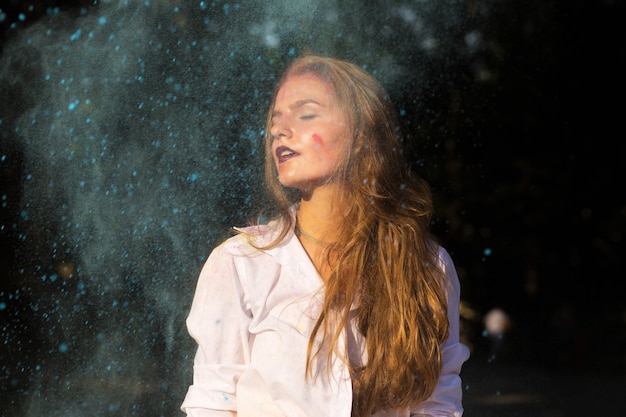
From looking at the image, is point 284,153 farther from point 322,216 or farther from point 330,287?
point 330,287

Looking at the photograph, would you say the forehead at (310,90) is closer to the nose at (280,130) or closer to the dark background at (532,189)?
the nose at (280,130)

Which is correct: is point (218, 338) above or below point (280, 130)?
below

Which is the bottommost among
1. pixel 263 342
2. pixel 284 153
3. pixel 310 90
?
pixel 263 342

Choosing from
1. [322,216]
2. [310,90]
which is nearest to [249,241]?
[322,216]

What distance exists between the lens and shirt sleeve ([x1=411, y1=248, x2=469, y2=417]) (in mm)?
1812

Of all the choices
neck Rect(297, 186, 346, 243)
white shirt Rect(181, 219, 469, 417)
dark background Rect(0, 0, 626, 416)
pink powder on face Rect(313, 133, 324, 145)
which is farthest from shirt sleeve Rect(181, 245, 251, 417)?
dark background Rect(0, 0, 626, 416)

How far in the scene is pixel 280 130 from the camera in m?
1.80

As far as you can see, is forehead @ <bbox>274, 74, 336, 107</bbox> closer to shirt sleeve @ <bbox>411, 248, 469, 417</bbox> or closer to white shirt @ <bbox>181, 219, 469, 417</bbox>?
white shirt @ <bbox>181, 219, 469, 417</bbox>

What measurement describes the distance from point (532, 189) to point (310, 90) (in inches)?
125

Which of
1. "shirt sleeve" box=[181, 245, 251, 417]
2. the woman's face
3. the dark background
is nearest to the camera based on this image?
"shirt sleeve" box=[181, 245, 251, 417]

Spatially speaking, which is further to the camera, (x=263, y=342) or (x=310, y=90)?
(x=310, y=90)

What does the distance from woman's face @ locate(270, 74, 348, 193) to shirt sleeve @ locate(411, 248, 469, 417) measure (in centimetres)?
36

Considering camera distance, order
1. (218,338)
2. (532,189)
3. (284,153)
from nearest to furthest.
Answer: (218,338)
(284,153)
(532,189)

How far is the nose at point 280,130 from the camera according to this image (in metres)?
1.79
